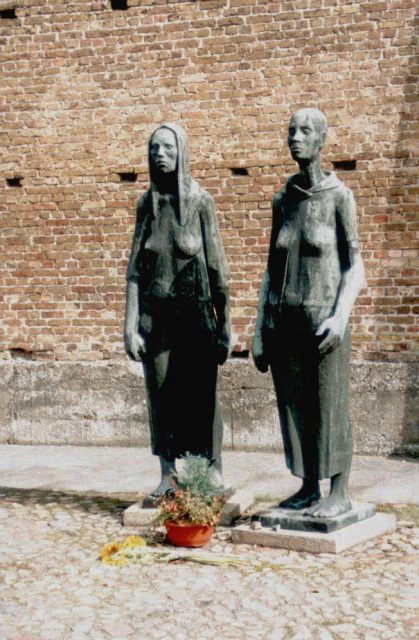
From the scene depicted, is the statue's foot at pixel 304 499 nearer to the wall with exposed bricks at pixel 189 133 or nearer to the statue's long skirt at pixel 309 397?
the statue's long skirt at pixel 309 397

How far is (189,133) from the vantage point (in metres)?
9.90

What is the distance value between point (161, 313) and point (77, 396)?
3.71 meters

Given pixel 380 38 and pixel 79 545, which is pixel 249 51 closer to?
pixel 380 38

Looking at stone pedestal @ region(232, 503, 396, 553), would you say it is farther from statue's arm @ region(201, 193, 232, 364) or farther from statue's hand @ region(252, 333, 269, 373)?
statue's arm @ region(201, 193, 232, 364)

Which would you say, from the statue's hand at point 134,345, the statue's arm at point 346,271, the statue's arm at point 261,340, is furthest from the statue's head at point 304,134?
the statue's hand at point 134,345

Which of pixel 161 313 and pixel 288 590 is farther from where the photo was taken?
pixel 161 313

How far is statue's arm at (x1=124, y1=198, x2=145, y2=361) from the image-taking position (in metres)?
6.76

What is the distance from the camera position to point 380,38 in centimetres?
930

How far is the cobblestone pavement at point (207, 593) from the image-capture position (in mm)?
4816

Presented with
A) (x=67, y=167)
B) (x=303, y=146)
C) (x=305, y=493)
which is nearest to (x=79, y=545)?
(x=305, y=493)

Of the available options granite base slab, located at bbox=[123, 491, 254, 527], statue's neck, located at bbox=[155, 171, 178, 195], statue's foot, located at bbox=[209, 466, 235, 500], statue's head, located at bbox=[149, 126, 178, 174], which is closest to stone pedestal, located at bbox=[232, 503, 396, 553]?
granite base slab, located at bbox=[123, 491, 254, 527]

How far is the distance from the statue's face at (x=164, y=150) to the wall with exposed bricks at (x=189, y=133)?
320 cm

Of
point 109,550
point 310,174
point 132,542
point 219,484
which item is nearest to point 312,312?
point 310,174

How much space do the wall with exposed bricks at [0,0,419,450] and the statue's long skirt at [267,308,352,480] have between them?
323 centimetres
